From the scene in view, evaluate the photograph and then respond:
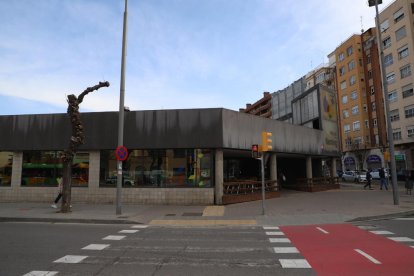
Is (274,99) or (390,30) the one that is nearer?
(390,30)

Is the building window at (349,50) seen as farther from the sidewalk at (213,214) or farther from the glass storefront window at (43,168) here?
the glass storefront window at (43,168)

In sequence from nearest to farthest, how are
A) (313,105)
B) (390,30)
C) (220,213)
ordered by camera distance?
(220,213), (313,105), (390,30)

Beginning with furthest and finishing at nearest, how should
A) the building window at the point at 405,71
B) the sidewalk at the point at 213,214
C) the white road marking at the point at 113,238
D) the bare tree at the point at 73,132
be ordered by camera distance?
the building window at the point at 405,71, the bare tree at the point at 73,132, the sidewalk at the point at 213,214, the white road marking at the point at 113,238

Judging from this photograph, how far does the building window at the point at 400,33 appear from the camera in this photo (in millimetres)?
48000

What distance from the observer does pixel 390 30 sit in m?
50.8

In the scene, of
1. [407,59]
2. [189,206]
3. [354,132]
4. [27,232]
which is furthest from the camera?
[354,132]

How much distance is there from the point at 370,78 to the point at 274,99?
21607mm

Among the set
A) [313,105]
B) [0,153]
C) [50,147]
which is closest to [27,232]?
[50,147]

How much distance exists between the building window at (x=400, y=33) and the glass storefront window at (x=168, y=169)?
43639mm

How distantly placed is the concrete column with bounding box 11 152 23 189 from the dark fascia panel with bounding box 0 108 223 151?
482 mm

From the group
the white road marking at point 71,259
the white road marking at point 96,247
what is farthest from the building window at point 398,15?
the white road marking at point 71,259

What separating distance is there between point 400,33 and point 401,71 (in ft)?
17.8

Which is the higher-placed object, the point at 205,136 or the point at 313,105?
the point at 313,105

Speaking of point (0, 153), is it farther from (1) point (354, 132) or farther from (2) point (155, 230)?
(1) point (354, 132)
